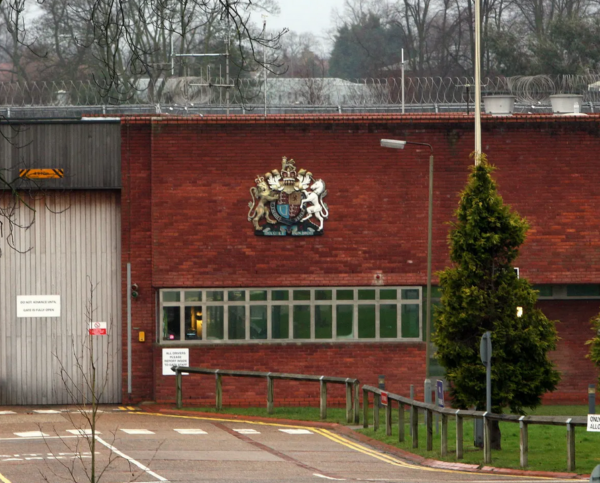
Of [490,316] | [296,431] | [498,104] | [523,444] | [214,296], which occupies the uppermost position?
[498,104]

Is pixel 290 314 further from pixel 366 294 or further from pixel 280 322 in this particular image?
pixel 366 294

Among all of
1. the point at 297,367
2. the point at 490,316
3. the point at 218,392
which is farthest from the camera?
the point at 297,367

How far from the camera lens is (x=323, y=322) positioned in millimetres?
28953

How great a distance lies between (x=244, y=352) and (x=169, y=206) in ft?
13.2

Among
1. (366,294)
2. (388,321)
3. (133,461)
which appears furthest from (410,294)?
(133,461)

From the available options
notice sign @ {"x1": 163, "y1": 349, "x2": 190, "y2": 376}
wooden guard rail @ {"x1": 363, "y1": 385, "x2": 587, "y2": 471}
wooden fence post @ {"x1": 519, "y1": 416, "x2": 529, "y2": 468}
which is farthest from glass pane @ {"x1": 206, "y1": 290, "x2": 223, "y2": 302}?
wooden fence post @ {"x1": 519, "y1": 416, "x2": 529, "y2": 468}

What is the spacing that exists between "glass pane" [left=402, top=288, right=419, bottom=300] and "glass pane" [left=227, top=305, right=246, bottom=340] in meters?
4.00

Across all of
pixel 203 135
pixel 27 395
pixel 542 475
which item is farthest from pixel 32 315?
pixel 542 475

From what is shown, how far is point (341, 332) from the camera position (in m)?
29.0

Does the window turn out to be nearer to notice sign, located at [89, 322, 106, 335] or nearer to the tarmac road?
notice sign, located at [89, 322, 106, 335]

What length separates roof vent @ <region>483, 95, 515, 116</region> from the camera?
98.8 feet

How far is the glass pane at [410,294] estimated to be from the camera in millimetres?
29016

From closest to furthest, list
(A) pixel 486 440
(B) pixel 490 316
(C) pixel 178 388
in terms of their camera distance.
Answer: (A) pixel 486 440 → (B) pixel 490 316 → (C) pixel 178 388

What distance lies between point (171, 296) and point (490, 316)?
9.89m
